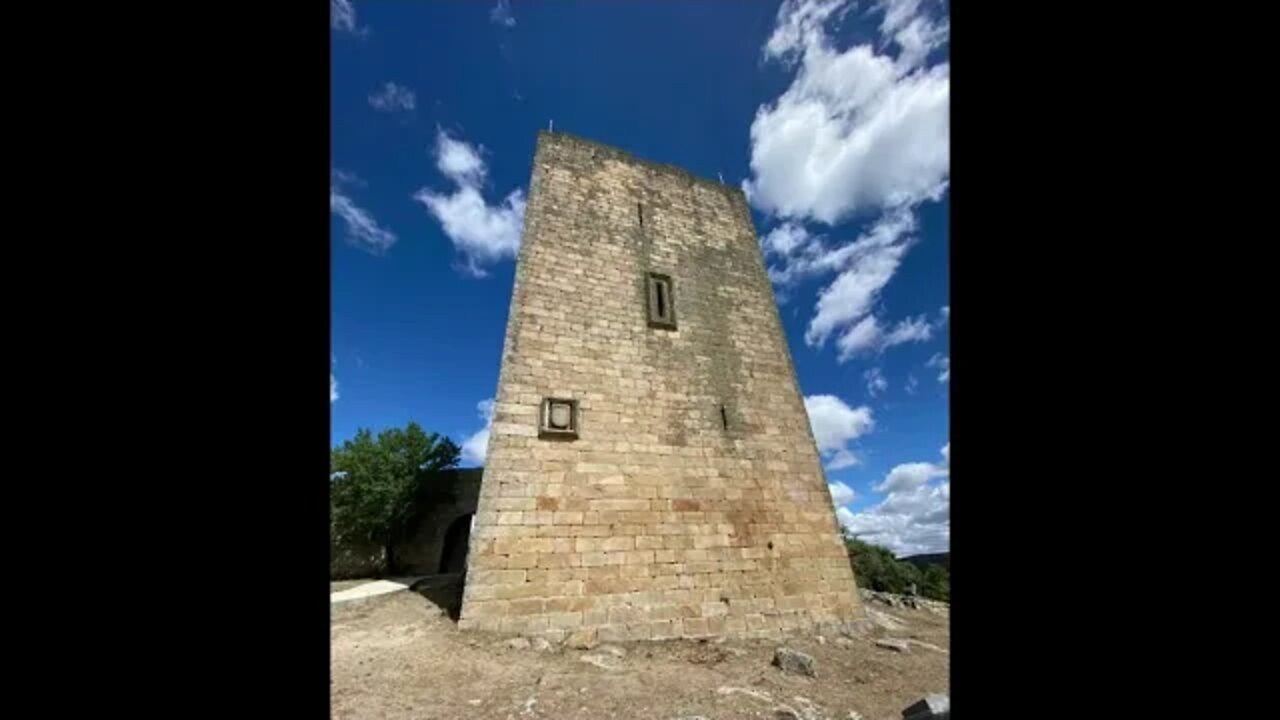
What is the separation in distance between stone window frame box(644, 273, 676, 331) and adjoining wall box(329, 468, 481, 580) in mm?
8427

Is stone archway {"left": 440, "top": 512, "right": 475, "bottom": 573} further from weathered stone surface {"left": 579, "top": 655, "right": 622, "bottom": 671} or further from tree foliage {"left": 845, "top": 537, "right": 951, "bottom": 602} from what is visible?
tree foliage {"left": 845, "top": 537, "right": 951, "bottom": 602}

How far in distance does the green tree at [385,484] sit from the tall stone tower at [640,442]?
9091 mm

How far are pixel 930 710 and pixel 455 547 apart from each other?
13429 millimetres

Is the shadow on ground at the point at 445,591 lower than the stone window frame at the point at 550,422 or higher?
lower

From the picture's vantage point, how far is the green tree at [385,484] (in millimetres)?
14016

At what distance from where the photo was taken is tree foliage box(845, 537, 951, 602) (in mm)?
13734

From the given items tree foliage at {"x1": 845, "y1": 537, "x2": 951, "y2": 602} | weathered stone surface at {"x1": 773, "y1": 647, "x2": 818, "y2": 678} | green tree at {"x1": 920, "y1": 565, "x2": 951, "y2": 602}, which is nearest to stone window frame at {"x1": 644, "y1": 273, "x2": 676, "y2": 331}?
weathered stone surface at {"x1": 773, "y1": 647, "x2": 818, "y2": 678}

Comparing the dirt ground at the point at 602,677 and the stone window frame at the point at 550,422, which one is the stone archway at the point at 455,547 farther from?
→ the stone window frame at the point at 550,422

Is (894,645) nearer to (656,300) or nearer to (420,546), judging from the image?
(656,300)

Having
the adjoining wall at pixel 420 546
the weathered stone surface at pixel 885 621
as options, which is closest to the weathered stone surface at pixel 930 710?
the weathered stone surface at pixel 885 621
